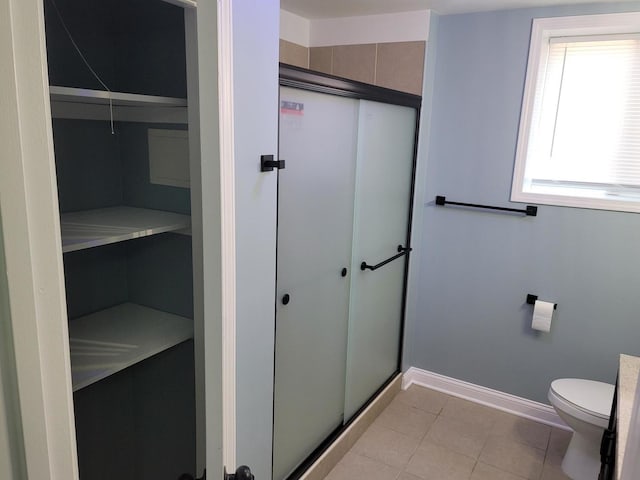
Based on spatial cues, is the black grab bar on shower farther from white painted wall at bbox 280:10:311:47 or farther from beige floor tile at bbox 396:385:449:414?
white painted wall at bbox 280:10:311:47

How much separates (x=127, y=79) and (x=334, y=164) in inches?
33.6

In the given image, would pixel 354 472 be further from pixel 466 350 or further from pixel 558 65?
pixel 558 65

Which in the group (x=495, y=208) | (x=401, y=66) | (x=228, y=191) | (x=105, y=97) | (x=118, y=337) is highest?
(x=401, y=66)

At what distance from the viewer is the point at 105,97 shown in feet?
3.61

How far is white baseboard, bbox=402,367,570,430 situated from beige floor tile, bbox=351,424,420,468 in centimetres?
49

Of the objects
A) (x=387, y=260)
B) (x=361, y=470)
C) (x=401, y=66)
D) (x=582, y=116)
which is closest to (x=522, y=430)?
(x=361, y=470)

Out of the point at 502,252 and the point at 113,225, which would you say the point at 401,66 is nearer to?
the point at 502,252

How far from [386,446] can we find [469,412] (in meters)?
0.65

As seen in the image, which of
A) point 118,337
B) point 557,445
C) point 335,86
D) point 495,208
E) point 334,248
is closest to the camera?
point 118,337

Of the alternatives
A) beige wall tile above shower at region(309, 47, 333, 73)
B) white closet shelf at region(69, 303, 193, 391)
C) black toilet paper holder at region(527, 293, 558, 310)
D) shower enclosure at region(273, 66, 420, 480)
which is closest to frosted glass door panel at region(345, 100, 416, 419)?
shower enclosure at region(273, 66, 420, 480)

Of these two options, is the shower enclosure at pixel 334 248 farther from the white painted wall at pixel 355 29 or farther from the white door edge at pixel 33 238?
the white door edge at pixel 33 238

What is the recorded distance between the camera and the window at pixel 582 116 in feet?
7.84

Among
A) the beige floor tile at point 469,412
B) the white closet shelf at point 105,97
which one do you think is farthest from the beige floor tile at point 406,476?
the white closet shelf at point 105,97

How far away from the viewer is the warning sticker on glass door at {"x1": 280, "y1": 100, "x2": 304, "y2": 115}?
166 cm
